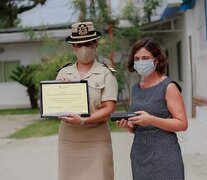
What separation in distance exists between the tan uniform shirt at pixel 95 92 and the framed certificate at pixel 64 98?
0.28 feet

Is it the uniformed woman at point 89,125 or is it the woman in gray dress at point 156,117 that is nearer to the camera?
the woman in gray dress at point 156,117

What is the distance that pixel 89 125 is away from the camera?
4070 millimetres

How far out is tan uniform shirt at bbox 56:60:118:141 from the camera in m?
4.05

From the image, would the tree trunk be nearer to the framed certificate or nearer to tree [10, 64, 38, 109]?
tree [10, 64, 38, 109]

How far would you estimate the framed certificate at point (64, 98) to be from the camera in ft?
12.9

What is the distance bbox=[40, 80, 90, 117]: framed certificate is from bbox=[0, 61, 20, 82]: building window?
20.2m

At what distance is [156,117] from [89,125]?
812 mm

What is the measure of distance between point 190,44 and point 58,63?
408 centimetres

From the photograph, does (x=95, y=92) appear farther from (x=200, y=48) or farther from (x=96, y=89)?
(x=200, y=48)

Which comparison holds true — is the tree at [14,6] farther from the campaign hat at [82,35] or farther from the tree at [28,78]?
the campaign hat at [82,35]

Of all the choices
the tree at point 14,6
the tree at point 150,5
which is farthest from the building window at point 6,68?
the tree at point 150,5

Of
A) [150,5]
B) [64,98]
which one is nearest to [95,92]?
[64,98]

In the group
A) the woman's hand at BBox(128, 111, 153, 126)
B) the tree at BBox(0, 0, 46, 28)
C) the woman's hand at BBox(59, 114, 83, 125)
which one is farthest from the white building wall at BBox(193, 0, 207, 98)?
the tree at BBox(0, 0, 46, 28)

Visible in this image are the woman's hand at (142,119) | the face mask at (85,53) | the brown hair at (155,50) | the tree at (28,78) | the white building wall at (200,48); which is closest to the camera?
the woman's hand at (142,119)
